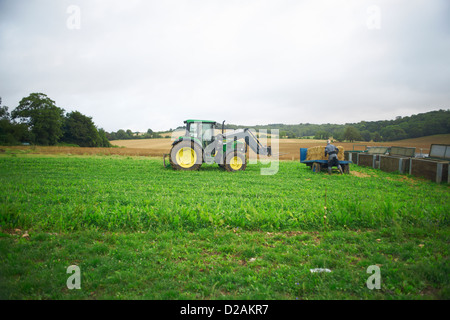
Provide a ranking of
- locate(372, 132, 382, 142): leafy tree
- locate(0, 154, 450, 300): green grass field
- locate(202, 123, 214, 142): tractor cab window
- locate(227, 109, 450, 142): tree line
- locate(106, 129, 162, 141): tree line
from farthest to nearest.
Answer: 1. locate(106, 129, 162, 141): tree line
2. locate(372, 132, 382, 142): leafy tree
3. locate(227, 109, 450, 142): tree line
4. locate(202, 123, 214, 142): tractor cab window
5. locate(0, 154, 450, 300): green grass field

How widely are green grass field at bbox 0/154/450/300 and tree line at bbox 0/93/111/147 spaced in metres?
20.9

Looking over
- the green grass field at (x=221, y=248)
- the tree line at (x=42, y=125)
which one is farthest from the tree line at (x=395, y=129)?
the tree line at (x=42, y=125)

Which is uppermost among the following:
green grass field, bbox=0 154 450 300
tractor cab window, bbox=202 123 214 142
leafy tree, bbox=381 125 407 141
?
leafy tree, bbox=381 125 407 141

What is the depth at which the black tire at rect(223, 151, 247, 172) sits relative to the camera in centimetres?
1344

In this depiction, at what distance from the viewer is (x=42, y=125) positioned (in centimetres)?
3008

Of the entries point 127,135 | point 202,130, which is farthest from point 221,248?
point 127,135

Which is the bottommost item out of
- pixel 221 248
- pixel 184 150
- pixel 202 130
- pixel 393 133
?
pixel 221 248

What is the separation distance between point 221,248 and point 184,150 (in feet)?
33.2

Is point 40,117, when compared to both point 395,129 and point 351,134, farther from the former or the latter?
point 395,129

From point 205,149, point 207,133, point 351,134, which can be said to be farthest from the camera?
point 351,134

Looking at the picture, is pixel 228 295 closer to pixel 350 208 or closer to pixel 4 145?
pixel 350 208

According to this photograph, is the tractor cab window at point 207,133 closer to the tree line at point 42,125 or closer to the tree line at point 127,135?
the tree line at point 42,125

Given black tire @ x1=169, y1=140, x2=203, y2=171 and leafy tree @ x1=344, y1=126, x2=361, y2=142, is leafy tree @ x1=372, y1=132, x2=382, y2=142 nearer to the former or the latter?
leafy tree @ x1=344, y1=126, x2=361, y2=142

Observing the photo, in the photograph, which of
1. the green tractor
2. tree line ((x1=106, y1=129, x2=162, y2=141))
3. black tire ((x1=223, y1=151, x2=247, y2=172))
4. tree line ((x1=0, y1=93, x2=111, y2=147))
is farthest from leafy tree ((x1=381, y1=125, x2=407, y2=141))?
tree line ((x1=106, y1=129, x2=162, y2=141))
